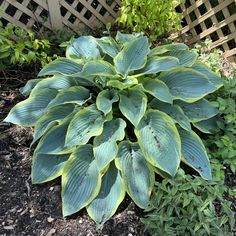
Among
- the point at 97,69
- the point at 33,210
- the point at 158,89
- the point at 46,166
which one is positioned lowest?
the point at 33,210

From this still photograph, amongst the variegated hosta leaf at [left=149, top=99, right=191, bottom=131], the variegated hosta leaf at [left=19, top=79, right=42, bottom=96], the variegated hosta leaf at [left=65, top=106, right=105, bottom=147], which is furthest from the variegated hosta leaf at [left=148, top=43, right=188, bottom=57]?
the variegated hosta leaf at [left=19, top=79, right=42, bottom=96]

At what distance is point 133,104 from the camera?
7.77ft

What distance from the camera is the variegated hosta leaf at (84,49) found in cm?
273

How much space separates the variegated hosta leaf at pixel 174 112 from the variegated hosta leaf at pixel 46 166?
2.08ft

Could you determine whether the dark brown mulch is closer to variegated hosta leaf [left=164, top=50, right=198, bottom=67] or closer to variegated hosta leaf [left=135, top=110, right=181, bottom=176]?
variegated hosta leaf [left=135, top=110, right=181, bottom=176]

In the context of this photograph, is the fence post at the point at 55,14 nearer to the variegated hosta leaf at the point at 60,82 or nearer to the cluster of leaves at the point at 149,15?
the cluster of leaves at the point at 149,15

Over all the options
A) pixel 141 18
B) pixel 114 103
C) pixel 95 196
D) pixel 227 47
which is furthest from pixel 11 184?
pixel 227 47

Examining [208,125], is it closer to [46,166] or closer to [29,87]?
[46,166]

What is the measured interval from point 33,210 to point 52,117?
1.88 feet

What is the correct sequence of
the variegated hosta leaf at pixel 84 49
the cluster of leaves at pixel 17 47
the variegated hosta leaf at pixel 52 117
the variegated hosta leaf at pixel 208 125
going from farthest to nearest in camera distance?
1. the cluster of leaves at pixel 17 47
2. the variegated hosta leaf at pixel 84 49
3. the variegated hosta leaf at pixel 208 125
4. the variegated hosta leaf at pixel 52 117

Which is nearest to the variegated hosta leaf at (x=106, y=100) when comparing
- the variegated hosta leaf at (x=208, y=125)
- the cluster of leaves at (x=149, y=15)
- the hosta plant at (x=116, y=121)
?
the hosta plant at (x=116, y=121)

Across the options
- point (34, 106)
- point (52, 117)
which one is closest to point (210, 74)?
point (52, 117)

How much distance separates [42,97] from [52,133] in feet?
0.96

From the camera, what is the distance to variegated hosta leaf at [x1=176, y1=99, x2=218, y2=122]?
2.55m
